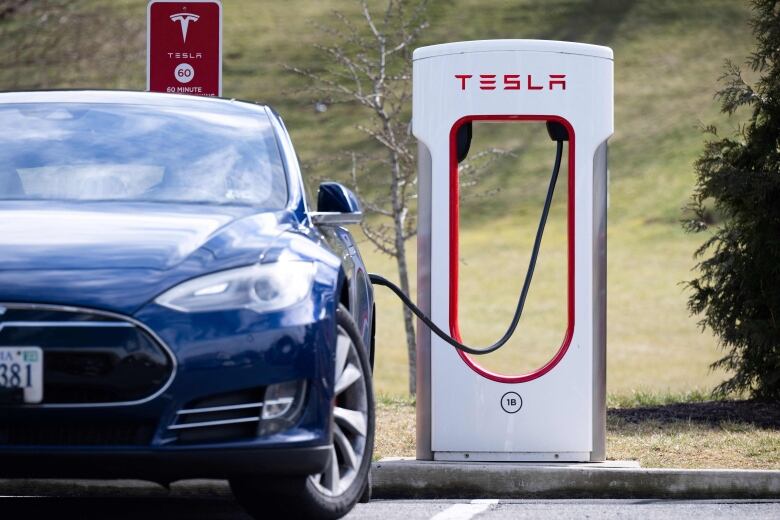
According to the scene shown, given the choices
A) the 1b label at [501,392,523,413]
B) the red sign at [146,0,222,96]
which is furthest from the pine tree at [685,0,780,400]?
the red sign at [146,0,222,96]

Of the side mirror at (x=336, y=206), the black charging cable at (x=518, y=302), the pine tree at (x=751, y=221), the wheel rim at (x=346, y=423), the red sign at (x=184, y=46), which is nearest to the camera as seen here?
the wheel rim at (x=346, y=423)

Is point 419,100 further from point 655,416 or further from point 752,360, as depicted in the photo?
point 752,360

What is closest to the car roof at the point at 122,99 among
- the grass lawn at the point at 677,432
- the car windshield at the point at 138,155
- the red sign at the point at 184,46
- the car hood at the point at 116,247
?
the car windshield at the point at 138,155

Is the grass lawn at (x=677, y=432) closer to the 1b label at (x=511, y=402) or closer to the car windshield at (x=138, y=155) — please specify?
the 1b label at (x=511, y=402)

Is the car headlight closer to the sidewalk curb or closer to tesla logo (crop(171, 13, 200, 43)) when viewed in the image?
the sidewalk curb

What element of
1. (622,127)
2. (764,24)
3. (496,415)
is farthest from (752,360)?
(622,127)

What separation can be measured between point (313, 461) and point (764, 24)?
6728mm

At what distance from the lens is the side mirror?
519 cm

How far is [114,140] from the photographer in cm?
528

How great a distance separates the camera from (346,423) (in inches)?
182

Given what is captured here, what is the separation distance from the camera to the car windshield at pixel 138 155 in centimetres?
499

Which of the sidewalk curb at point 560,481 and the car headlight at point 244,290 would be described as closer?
the car headlight at point 244,290

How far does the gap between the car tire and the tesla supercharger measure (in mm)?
2005

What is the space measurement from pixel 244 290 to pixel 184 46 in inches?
195
